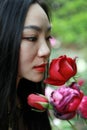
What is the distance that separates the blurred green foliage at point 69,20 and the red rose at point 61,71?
7.83 feet

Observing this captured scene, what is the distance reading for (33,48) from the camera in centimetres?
128

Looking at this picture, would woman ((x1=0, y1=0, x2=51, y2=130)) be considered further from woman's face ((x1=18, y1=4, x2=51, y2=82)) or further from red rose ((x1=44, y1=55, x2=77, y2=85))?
red rose ((x1=44, y1=55, x2=77, y2=85))

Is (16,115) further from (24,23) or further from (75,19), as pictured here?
(75,19)

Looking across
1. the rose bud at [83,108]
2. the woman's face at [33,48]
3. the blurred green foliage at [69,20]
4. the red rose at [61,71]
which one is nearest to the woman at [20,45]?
the woman's face at [33,48]

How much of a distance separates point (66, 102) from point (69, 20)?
3.12m

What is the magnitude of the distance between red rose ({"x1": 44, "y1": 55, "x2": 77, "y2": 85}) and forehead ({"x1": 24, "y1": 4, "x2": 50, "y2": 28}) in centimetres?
22

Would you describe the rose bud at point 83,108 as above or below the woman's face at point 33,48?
below

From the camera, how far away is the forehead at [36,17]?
4.28 feet

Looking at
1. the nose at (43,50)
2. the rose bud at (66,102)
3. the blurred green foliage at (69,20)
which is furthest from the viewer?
the blurred green foliage at (69,20)

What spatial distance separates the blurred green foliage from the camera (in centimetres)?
367

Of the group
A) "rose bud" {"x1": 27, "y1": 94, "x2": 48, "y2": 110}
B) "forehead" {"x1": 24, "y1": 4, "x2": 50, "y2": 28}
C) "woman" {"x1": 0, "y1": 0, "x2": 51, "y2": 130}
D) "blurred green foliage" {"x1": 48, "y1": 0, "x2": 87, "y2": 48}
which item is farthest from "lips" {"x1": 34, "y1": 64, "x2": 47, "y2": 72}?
"blurred green foliage" {"x1": 48, "y1": 0, "x2": 87, "y2": 48}

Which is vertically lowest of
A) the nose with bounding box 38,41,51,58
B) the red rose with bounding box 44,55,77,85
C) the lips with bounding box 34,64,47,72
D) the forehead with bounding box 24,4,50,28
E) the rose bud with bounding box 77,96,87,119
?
the rose bud with bounding box 77,96,87,119

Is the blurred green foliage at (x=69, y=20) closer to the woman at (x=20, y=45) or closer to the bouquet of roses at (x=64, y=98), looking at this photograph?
the woman at (x=20, y=45)

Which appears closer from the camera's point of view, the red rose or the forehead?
the red rose
